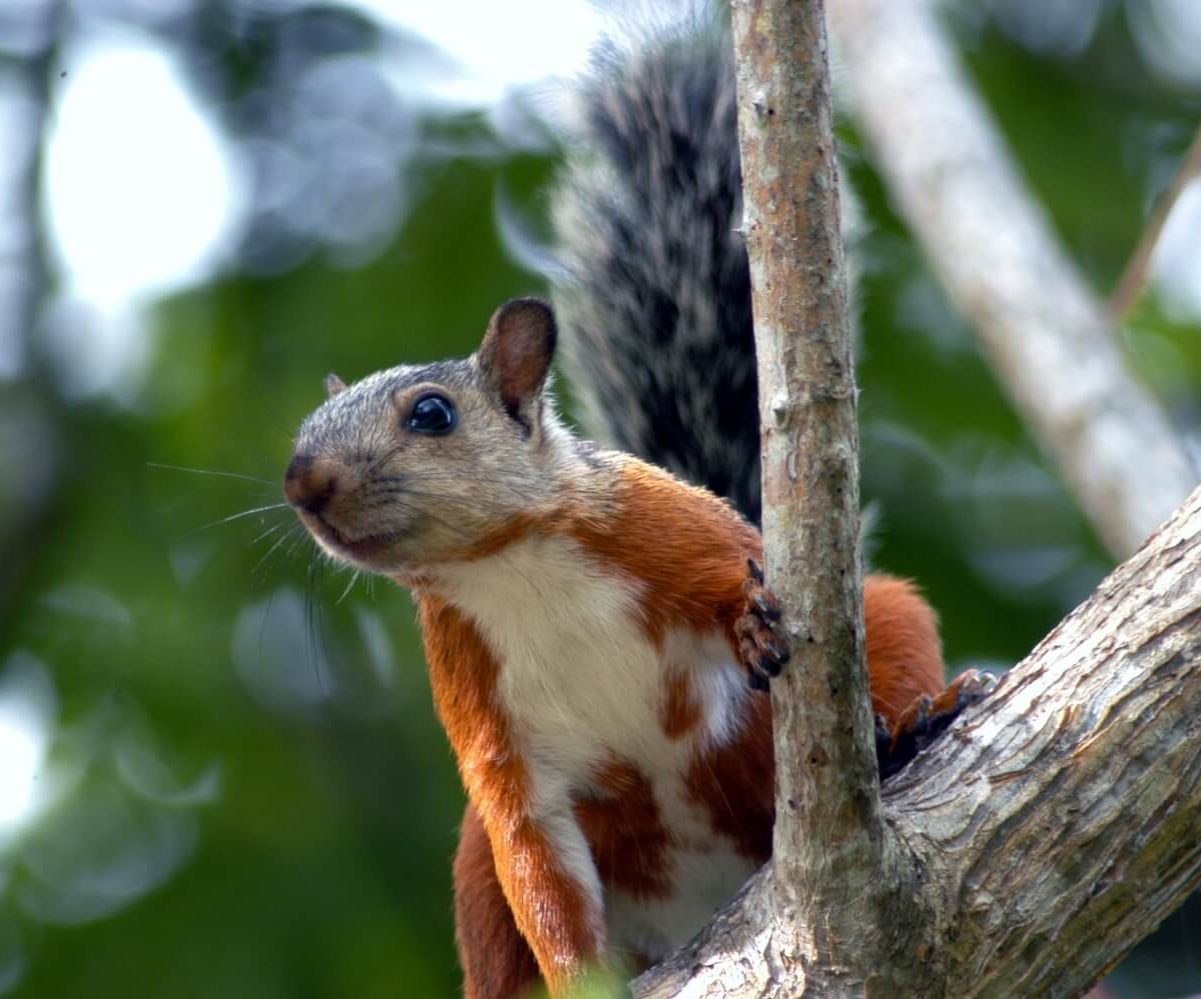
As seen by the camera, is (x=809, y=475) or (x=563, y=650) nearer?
(x=809, y=475)

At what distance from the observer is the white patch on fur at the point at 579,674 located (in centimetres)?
336

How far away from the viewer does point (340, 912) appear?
4879mm

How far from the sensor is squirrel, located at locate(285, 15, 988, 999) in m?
3.26

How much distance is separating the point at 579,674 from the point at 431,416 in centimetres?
62

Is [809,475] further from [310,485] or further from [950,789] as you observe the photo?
[310,485]

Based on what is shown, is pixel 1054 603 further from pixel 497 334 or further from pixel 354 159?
pixel 354 159

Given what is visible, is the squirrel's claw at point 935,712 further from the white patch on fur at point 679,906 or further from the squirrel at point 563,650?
the white patch on fur at point 679,906

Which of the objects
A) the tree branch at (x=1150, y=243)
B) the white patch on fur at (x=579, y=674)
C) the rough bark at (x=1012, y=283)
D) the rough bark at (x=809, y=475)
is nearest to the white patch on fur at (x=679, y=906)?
the white patch on fur at (x=579, y=674)

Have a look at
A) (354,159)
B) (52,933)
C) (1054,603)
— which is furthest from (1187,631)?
(354,159)

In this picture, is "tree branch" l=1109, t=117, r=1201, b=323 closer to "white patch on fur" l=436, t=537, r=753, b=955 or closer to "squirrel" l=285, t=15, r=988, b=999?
"squirrel" l=285, t=15, r=988, b=999

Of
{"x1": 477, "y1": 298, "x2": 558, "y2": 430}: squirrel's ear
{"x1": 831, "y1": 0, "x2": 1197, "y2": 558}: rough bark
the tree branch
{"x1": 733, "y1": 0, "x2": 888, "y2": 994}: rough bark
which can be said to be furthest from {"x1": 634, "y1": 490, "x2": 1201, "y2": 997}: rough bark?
the tree branch

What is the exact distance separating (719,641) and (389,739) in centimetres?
221

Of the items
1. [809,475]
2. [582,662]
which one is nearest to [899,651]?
[582,662]

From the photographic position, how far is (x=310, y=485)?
3.08m
